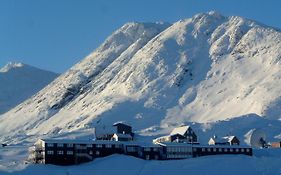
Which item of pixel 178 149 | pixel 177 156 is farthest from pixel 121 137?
pixel 177 156

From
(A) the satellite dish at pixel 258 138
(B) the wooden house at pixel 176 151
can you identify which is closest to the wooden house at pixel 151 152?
(B) the wooden house at pixel 176 151

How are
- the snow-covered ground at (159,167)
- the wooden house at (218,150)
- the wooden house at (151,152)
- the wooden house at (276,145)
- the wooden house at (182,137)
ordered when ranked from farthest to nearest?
1. the wooden house at (182,137)
2. the wooden house at (276,145)
3. the wooden house at (218,150)
4. the wooden house at (151,152)
5. the snow-covered ground at (159,167)

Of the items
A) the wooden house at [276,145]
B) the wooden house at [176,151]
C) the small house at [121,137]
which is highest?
the small house at [121,137]

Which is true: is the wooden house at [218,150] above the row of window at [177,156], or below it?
above

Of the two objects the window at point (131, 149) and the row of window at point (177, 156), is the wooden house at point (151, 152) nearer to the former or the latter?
the window at point (131, 149)

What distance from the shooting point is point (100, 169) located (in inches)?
3688

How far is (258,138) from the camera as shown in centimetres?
14062

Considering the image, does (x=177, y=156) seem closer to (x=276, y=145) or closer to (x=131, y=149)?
(x=131, y=149)

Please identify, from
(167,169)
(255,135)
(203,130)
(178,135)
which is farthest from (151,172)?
(203,130)

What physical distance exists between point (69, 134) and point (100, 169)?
7275 cm

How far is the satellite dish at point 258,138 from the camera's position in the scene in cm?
13888

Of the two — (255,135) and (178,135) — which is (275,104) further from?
(178,135)

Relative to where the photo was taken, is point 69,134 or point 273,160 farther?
point 69,134

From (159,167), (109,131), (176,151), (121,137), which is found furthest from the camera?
(109,131)
